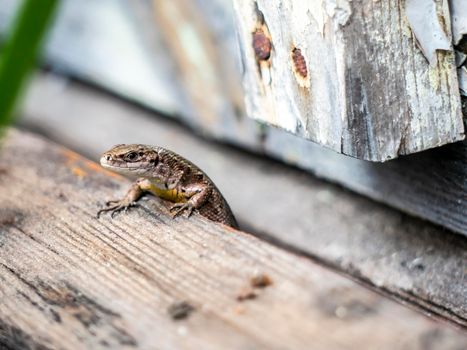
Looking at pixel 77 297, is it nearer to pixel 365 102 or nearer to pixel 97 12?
pixel 365 102

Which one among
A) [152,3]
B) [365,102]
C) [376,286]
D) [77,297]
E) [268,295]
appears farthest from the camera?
[152,3]

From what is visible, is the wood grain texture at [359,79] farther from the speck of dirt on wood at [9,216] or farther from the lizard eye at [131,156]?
the lizard eye at [131,156]

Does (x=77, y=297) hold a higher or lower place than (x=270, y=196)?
higher

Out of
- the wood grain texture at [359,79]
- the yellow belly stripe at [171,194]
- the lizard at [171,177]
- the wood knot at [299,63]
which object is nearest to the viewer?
the wood grain texture at [359,79]

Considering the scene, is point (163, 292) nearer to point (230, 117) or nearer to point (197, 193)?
point (197, 193)

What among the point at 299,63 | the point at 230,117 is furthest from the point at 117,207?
the point at 230,117

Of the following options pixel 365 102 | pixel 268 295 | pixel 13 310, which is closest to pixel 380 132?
pixel 365 102

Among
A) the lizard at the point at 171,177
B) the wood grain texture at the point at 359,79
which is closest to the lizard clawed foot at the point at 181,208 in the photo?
the lizard at the point at 171,177
